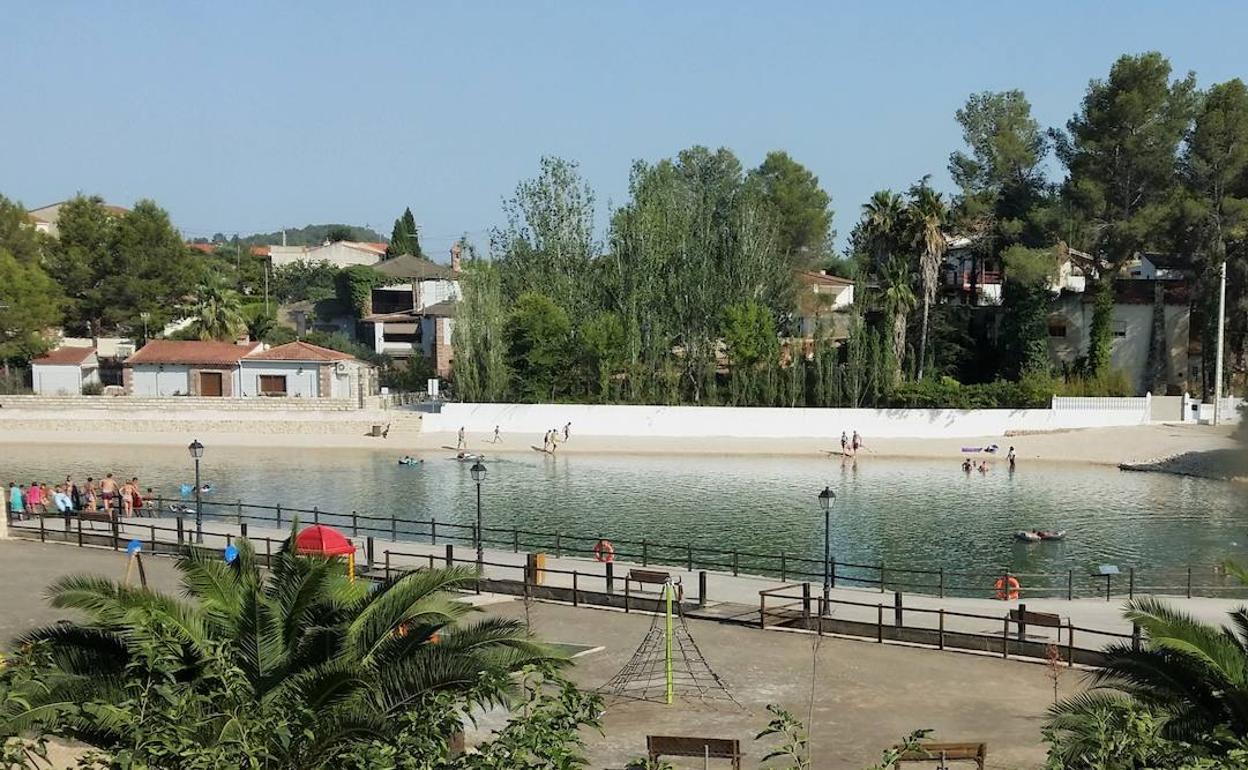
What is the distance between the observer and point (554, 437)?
70188mm

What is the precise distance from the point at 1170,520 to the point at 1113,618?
2388 cm

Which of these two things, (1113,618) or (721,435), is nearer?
(1113,618)

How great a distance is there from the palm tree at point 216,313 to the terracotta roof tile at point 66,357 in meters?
7.88

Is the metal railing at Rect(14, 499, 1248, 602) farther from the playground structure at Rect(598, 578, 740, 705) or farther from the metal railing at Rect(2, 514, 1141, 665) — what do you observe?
the playground structure at Rect(598, 578, 740, 705)

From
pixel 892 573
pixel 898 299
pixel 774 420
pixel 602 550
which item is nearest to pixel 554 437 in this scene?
pixel 774 420

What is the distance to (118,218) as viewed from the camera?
96875 mm

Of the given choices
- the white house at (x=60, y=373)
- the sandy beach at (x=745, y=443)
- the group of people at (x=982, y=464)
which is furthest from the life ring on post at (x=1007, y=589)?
the white house at (x=60, y=373)

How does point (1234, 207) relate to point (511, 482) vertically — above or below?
above

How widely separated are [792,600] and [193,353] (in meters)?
58.0

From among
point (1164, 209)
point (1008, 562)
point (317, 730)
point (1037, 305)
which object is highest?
point (1164, 209)

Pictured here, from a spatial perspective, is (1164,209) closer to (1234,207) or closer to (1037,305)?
(1234,207)

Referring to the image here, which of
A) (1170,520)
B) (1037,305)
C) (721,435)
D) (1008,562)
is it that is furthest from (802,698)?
(1037,305)

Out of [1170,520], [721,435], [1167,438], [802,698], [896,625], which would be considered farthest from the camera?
[721,435]

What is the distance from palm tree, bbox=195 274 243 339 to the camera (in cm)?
8919
